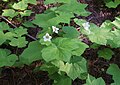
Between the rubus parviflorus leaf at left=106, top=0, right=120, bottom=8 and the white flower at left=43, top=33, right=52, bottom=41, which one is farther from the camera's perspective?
the rubus parviflorus leaf at left=106, top=0, right=120, bottom=8

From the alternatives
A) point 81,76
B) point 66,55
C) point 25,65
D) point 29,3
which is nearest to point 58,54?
point 66,55

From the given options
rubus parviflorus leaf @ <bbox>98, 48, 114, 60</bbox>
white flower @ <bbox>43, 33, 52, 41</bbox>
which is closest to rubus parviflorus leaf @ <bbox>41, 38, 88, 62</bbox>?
white flower @ <bbox>43, 33, 52, 41</bbox>

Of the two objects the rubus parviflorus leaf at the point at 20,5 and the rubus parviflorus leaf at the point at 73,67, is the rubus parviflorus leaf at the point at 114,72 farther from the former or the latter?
the rubus parviflorus leaf at the point at 20,5

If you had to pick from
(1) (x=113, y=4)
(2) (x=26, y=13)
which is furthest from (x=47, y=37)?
(1) (x=113, y=4)

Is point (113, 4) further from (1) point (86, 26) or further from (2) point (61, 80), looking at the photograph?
(2) point (61, 80)

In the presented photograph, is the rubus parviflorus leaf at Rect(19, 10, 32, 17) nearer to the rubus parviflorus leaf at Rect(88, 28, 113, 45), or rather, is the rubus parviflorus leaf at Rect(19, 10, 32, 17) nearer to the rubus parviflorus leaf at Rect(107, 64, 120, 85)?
the rubus parviflorus leaf at Rect(88, 28, 113, 45)

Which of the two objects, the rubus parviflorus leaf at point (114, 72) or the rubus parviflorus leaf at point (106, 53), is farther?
the rubus parviflorus leaf at point (106, 53)

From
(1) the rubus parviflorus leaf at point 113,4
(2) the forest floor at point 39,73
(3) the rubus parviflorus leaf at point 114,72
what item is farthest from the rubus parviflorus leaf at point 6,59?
(1) the rubus parviflorus leaf at point 113,4

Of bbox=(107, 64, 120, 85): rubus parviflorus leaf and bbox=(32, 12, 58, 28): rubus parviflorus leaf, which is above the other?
bbox=(32, 12, 58, 28): rubus parviflorus leaf
